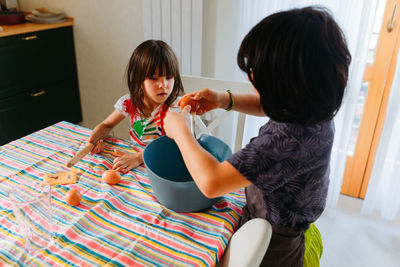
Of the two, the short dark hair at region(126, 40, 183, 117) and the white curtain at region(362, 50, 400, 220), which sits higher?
the short dark hair at region(126, 40, 183, 117)

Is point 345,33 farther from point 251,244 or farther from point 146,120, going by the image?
point 251,244

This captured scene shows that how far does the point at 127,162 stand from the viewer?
43.5 inches

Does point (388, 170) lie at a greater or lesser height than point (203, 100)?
lesser

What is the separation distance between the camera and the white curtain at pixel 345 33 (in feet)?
5.26

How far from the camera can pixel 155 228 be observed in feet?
2.80

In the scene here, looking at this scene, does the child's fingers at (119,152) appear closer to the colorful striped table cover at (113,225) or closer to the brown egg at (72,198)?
the colorful striped table cover at (113,225)

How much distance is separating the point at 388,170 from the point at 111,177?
1.51 m

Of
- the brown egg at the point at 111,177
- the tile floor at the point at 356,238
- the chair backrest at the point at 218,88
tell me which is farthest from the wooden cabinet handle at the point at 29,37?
the tile floor at the point at 356,238

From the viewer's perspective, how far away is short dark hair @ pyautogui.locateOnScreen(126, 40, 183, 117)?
4.35 feet

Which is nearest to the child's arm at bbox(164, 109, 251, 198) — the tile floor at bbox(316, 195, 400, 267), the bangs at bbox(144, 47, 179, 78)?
the bangs at bbox(144, 47, 179, 78)

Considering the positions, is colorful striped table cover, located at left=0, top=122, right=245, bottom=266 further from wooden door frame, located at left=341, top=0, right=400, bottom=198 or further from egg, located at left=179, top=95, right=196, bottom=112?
wooden door frame, located at left=341, top=0, right=400, bottom=198

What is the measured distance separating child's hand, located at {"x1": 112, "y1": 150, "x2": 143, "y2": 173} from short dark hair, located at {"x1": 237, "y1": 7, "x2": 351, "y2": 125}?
545mm

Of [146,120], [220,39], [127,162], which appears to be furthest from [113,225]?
[220,39]

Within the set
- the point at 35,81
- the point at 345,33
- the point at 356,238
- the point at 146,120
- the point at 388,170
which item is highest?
the point at 345,33
